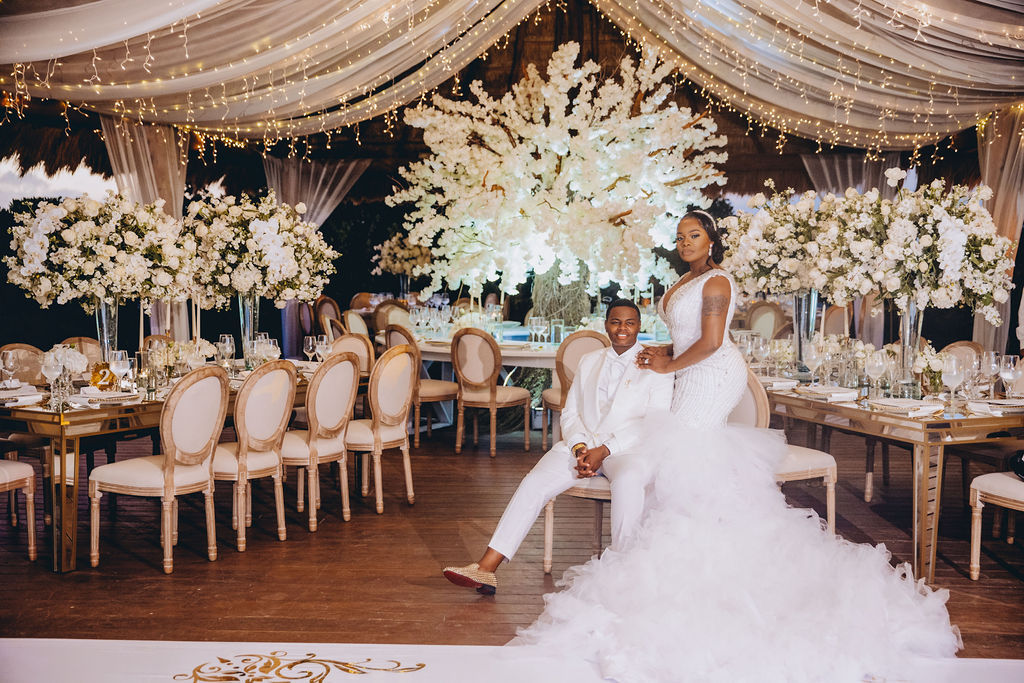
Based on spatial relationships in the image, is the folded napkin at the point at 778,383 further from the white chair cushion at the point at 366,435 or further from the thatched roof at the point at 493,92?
the thatched roof at the point at 493,92

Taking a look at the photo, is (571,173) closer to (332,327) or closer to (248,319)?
(248,319)

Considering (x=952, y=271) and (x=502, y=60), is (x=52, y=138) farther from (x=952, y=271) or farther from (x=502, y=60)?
(x=952, y=271)

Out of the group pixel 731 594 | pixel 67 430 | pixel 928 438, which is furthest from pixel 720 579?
pixel 67 430

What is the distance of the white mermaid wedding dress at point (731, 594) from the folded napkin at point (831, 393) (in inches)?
32.7

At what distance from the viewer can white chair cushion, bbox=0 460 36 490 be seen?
4.29 meters

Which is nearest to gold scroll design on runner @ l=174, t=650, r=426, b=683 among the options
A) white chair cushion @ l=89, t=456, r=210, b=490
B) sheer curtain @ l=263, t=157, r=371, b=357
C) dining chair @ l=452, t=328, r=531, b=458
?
white chair cushion @ l=89, t=456, r=210, b=490

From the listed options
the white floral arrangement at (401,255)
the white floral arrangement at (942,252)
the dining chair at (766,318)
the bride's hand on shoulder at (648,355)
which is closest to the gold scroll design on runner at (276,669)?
the bride's hand on shoulder at (648,355)

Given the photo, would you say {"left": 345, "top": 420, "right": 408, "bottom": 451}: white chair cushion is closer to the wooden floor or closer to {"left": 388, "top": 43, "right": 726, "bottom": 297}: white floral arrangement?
the wooden floor

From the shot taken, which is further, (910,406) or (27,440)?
(27,440)

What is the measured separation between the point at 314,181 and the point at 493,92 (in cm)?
334

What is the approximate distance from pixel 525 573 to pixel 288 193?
872 cm

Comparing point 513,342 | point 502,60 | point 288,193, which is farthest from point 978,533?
point 288,193

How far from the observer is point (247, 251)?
567cm

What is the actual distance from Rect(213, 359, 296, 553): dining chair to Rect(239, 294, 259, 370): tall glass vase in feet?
3.99
